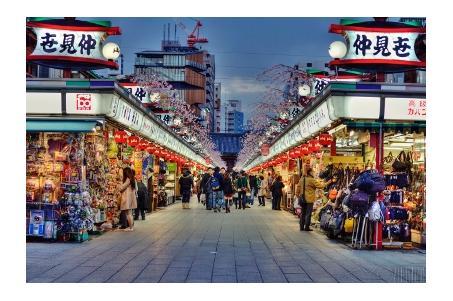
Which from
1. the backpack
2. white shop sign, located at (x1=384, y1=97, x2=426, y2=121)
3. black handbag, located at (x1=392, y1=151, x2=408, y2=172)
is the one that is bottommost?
the backpack

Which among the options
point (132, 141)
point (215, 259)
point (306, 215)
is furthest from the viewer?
point (132, 141)

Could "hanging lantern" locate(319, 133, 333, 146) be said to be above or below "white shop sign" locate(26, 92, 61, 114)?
below

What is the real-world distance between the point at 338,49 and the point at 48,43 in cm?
663

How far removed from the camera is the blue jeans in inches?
1043

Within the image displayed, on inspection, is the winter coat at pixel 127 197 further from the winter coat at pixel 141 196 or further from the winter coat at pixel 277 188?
the winter coat at pixel 277 188

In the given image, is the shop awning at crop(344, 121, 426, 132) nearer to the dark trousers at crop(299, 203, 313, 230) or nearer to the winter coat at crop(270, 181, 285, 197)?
the dark trousers at crop(299, 203, 313, 230)

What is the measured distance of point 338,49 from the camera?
1372 centimetres

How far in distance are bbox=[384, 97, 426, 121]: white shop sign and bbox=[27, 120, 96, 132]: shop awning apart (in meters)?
6.47

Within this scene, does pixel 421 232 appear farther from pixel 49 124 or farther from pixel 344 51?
pixel 49 124

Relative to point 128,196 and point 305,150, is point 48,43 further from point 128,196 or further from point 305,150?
point 305,150

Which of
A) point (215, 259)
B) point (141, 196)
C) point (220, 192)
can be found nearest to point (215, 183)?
point (220, 192)

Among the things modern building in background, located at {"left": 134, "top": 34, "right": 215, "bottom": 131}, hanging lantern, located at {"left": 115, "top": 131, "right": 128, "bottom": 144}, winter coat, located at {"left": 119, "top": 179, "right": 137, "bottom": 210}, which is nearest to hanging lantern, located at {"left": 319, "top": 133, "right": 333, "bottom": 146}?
winter coat, located at {"left": 119, "top": 179, "right": 137, "bottom": 210}

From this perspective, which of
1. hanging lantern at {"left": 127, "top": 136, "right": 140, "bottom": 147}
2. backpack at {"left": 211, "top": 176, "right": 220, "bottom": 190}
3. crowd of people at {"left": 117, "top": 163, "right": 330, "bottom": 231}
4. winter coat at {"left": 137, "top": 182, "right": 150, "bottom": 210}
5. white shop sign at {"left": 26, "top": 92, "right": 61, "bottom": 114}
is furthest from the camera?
backpack at {"left": 211, "top": 176, "right": 220, "bottom": 190}
